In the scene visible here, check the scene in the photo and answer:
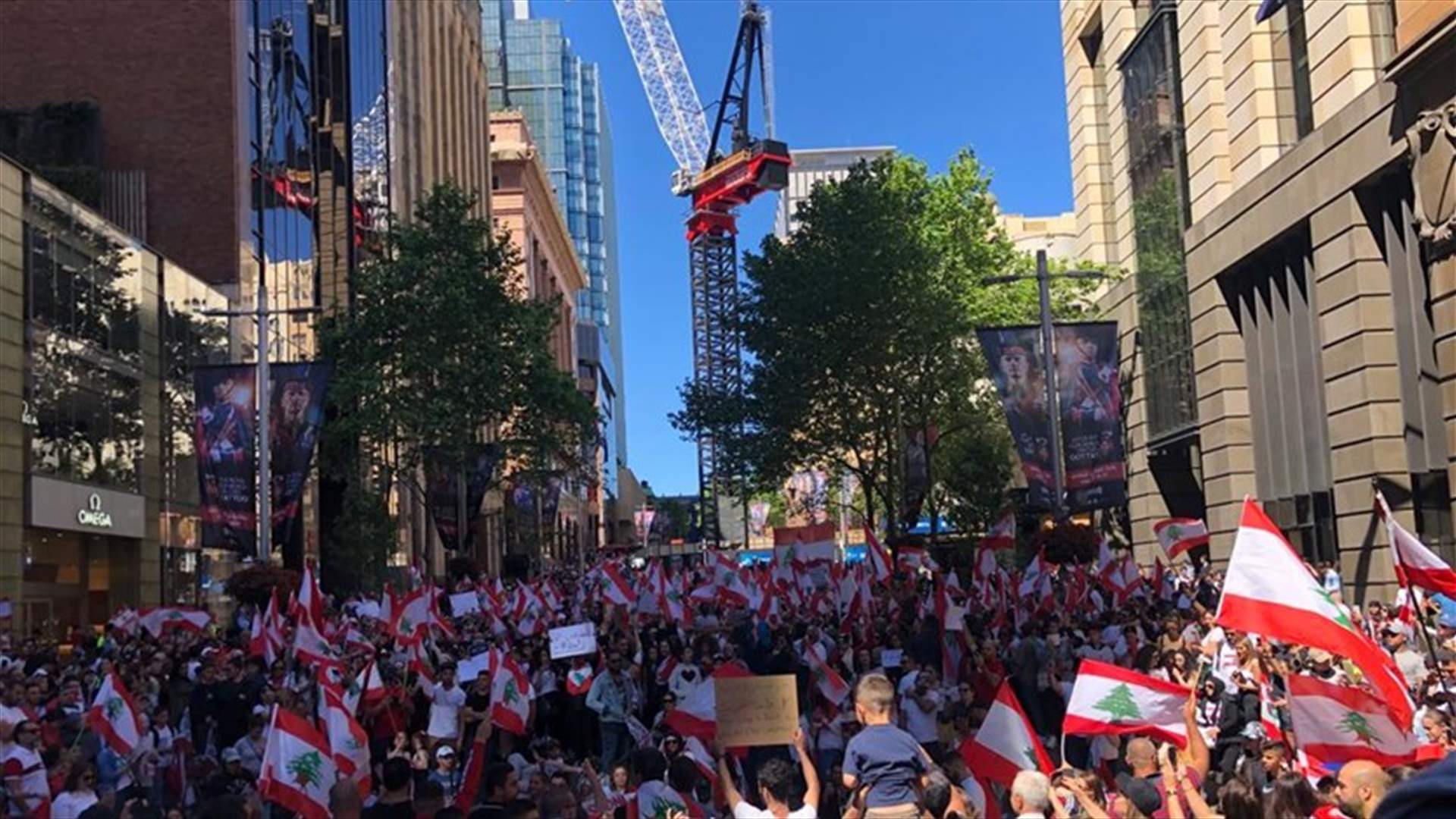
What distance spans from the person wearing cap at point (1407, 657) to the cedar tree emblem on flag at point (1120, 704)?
5212 mm

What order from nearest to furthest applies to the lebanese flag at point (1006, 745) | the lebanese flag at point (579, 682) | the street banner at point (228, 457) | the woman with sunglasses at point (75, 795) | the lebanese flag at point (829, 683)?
the lebanese flag at point (1006, 745)
the woman with sunglasses at point (75, 795)
the lebanese flag at point (829, 683)
the lebanese flag at point (579, 682)
the street banner at point (228, 457)

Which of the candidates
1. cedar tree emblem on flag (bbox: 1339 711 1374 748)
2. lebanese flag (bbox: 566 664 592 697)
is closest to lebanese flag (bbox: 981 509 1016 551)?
lebanese flag (bbox: 566 664 592 697)

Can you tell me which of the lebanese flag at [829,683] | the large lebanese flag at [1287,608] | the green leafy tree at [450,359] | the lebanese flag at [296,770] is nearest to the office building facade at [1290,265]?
the lebanese flag at [829,683]

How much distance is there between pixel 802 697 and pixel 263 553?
1818 cm

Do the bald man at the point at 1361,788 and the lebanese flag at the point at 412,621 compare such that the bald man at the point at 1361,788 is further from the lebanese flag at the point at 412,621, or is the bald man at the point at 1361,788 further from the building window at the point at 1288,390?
the building window at the point at 1288,390

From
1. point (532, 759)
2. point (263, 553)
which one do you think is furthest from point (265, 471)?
point (532, 759)

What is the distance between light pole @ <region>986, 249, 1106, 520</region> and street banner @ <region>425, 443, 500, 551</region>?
54.1ft

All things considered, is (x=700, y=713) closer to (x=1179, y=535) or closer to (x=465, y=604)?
(x=465, y=604)

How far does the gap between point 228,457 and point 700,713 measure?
2154cm

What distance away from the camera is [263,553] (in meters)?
32.2

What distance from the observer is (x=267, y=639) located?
18406mm

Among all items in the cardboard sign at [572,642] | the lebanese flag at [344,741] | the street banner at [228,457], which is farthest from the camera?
the street banner at [228,457]

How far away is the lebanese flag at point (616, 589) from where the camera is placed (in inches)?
925

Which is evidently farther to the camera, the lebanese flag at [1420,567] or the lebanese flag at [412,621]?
the lebanese flag at [412,621]
